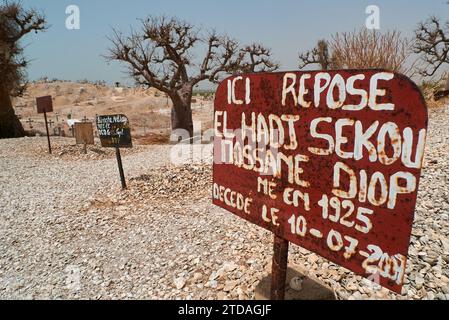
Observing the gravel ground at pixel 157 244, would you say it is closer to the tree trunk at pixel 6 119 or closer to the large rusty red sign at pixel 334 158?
the large rusty red sign at pixel 334 158

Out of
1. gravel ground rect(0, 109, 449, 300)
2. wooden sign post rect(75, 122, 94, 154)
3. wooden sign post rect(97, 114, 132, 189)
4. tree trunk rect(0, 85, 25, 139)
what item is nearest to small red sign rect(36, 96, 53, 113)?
wooden sign post rect(75, 122, 94, 154)

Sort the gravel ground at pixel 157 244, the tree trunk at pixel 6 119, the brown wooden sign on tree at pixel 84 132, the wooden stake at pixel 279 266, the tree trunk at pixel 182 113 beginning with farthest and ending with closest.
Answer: the tree trunk at pixel 6 119 → the tree trunk at pixel 182 113 → the brown wooden sign on tree at pixel 84 132 → the gravel ground at pixel 157 244 → the wooden stake at pixel 279 266

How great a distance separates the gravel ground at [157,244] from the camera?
3.21 metres

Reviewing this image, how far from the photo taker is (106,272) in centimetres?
402

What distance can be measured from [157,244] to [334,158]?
3.78 m

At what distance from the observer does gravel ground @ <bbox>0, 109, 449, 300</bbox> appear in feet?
10.5

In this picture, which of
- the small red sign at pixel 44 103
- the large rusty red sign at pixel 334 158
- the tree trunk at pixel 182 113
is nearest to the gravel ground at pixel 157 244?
the large rusty red sign at pixel 334 158

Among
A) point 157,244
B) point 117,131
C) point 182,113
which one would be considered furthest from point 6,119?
point 157,244

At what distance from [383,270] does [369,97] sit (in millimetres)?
780

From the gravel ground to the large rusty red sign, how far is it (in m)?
1.72

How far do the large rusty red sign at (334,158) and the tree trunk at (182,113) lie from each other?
1354 centimetres

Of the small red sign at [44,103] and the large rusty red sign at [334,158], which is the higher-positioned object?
the small red sign at [44,103]

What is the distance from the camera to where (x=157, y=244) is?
457 centimetres
